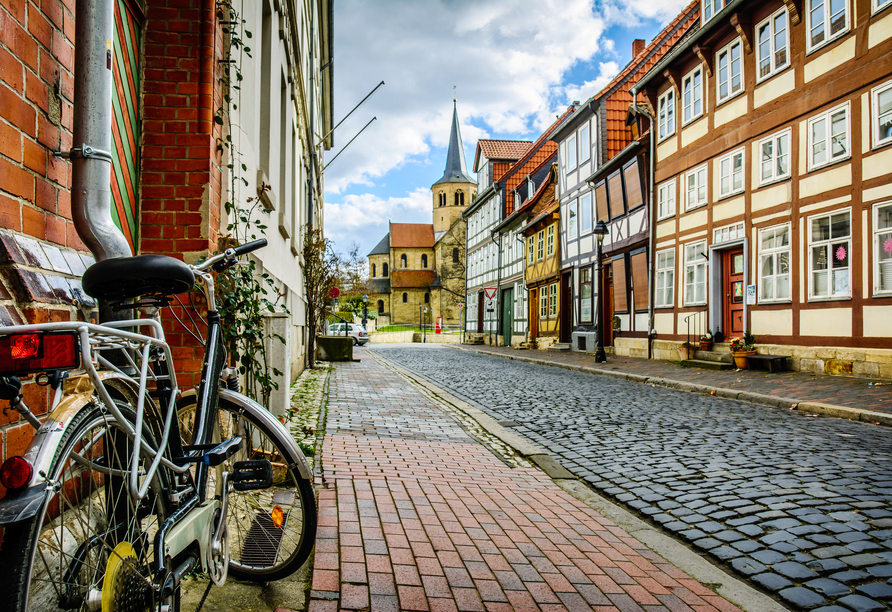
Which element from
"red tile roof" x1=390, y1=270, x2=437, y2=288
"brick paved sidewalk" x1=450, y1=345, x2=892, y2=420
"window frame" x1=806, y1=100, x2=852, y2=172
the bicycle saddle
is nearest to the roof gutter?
"window frame" x1=806, y1=100, x2=852, y2=172

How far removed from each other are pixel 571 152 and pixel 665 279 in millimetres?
9280

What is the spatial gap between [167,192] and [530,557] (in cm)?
285

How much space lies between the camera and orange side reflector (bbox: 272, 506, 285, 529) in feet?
8.39

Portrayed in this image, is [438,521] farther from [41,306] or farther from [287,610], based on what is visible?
[41,306]

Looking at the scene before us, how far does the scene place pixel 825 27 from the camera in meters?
11.9

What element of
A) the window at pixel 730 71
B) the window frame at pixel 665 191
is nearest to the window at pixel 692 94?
the window at pixel 730 71

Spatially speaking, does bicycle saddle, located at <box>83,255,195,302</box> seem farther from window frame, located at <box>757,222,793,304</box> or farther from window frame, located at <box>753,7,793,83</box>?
window frame, located at <box>753,7,793,83</box>

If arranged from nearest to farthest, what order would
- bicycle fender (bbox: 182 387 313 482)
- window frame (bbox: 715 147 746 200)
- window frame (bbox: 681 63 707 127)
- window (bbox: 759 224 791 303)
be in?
bicycle fender (bbox: 182 387 313 482), window (bbox: 759 224 791 303), window frame (bbox: 715 147 746 200), window frame (bbox: 681 63 707 127)

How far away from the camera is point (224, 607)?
2.35 m

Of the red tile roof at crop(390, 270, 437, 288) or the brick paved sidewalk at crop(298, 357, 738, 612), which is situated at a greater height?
the red tile roof at crop(390, 270, 437, 288)

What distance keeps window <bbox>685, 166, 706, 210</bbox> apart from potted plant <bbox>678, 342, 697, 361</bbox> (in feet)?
→ 11.3

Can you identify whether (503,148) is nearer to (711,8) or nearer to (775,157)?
(711,8)

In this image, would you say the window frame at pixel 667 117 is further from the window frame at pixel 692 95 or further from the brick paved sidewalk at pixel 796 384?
the brick paved sidewalk at pixel 796 384

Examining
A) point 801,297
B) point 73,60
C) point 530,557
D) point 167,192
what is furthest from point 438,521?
point 801,297
